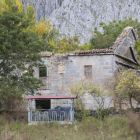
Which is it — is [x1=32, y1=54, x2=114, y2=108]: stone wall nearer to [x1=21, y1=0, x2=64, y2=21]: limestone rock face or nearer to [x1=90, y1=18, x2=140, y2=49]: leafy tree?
[x1=90, y1=18, x2=140, y2=49]: leafy tree

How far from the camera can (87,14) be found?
82500mm

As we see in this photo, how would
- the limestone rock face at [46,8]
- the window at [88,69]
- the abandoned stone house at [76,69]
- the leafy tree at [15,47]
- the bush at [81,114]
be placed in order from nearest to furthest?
1. the leafy tree at [15,47]
2. the bush at [81,114]
3. the abandoned stone house at [76,69]
4. the window at [88,69]
5. the limestone rock face at [46,8]

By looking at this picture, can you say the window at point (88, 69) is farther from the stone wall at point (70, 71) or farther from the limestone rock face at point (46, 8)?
the limestone rock face at point (46, 8)

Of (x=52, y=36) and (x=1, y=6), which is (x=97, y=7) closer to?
(x=52, y=36)

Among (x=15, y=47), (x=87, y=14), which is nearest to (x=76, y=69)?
(x=15, y=47)

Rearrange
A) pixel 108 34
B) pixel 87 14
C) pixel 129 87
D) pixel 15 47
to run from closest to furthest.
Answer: pixel 15 47
pixel 129 87
pixel 108 34
pixel 87 14

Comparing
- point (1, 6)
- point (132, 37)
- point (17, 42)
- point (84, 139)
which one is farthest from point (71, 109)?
point (1, 6)

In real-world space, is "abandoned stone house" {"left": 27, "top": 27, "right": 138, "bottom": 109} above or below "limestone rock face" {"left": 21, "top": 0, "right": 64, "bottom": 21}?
below

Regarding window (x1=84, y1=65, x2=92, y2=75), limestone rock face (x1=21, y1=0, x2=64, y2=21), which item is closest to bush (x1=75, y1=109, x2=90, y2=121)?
window (x1=84, y1=65, x2=92, y2=75)

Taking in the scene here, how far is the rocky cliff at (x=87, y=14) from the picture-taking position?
77.9 meters

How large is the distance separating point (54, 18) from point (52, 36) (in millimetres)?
43087

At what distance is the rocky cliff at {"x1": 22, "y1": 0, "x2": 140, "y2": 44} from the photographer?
255ft

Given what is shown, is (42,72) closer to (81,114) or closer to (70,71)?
(70,71)

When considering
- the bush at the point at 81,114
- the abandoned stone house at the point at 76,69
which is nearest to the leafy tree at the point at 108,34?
the abandoned stone house at the point at 76,69
